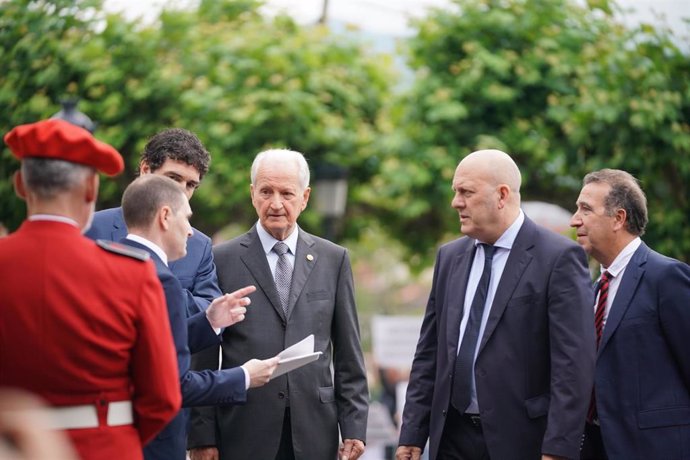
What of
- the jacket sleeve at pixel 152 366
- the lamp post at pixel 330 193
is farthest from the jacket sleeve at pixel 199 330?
the lamp post at pixel 330 193

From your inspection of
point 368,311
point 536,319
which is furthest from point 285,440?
point 368,311

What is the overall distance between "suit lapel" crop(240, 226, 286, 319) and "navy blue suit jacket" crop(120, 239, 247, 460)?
0.69 m

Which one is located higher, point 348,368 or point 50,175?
point 50,175

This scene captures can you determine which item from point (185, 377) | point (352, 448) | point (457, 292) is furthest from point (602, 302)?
point (185, 377)

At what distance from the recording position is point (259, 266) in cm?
536

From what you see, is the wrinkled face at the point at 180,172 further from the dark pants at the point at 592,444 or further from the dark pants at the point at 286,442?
the dark pants at the point at 592,444

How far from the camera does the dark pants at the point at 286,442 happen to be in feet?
17.1

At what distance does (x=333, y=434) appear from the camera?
529 cm

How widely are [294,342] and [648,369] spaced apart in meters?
1.76

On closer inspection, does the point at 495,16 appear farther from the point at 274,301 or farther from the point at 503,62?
the point at 274,301

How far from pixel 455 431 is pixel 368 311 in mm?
31701

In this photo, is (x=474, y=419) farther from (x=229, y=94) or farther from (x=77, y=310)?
(x=229, y=94)

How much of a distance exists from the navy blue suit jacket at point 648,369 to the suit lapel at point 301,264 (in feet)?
5.02

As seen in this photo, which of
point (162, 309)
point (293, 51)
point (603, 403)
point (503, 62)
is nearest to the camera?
point (162, 309)
